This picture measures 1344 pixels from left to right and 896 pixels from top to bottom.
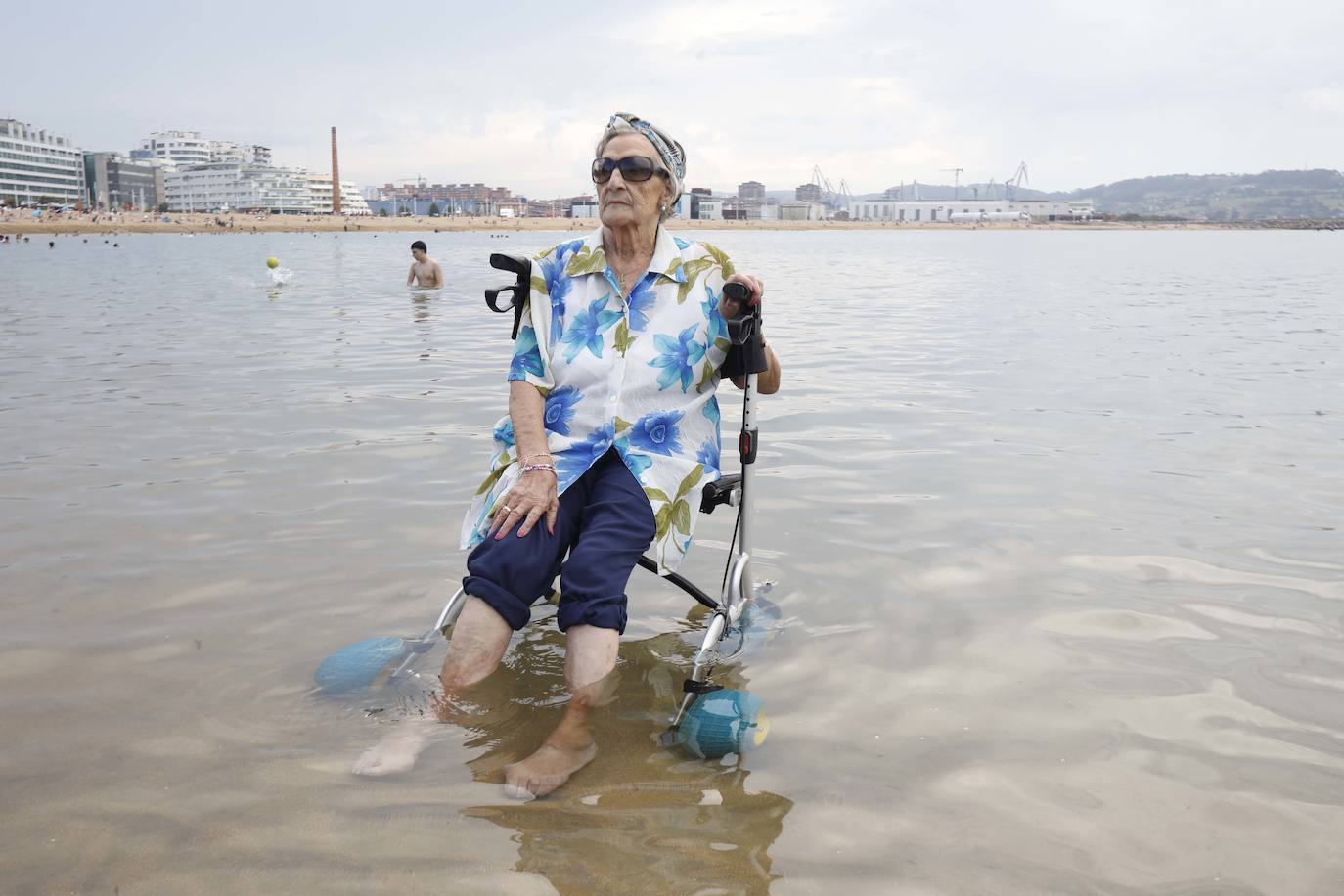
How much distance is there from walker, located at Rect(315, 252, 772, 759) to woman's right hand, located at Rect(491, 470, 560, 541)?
31cm

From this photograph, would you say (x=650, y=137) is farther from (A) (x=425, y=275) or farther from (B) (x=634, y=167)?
(A) (x=425, y=275)

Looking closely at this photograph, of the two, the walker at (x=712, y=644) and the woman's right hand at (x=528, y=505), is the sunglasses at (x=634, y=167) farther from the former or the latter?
the woman's right hand at (x=528, y=505)

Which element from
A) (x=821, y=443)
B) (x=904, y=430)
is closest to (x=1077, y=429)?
A: (x=904, y=430)

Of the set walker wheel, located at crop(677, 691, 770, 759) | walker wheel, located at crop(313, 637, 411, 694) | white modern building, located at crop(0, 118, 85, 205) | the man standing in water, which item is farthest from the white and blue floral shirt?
white modern building, located at crop(0, 118, 85, 205)

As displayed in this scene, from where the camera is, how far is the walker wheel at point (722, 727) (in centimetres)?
314

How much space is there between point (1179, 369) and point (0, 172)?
7275 inches

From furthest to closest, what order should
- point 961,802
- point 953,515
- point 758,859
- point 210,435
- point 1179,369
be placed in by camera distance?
point 1179,369 < point 210,435 < point 953,515 < point 961,802 < point 758,859

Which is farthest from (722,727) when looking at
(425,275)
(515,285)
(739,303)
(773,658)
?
(425,275)

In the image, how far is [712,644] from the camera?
3533mm

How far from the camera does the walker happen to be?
3.16 m

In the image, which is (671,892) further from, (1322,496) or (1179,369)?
(1179,369)

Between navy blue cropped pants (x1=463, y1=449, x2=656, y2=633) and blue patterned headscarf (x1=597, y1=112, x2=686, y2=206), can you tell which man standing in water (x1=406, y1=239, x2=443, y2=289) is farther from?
navy blue cropped pants (x1=463, y1=449, x2=656, y2=633)

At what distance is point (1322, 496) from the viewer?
19.4 feet

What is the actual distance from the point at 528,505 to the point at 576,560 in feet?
0.85
